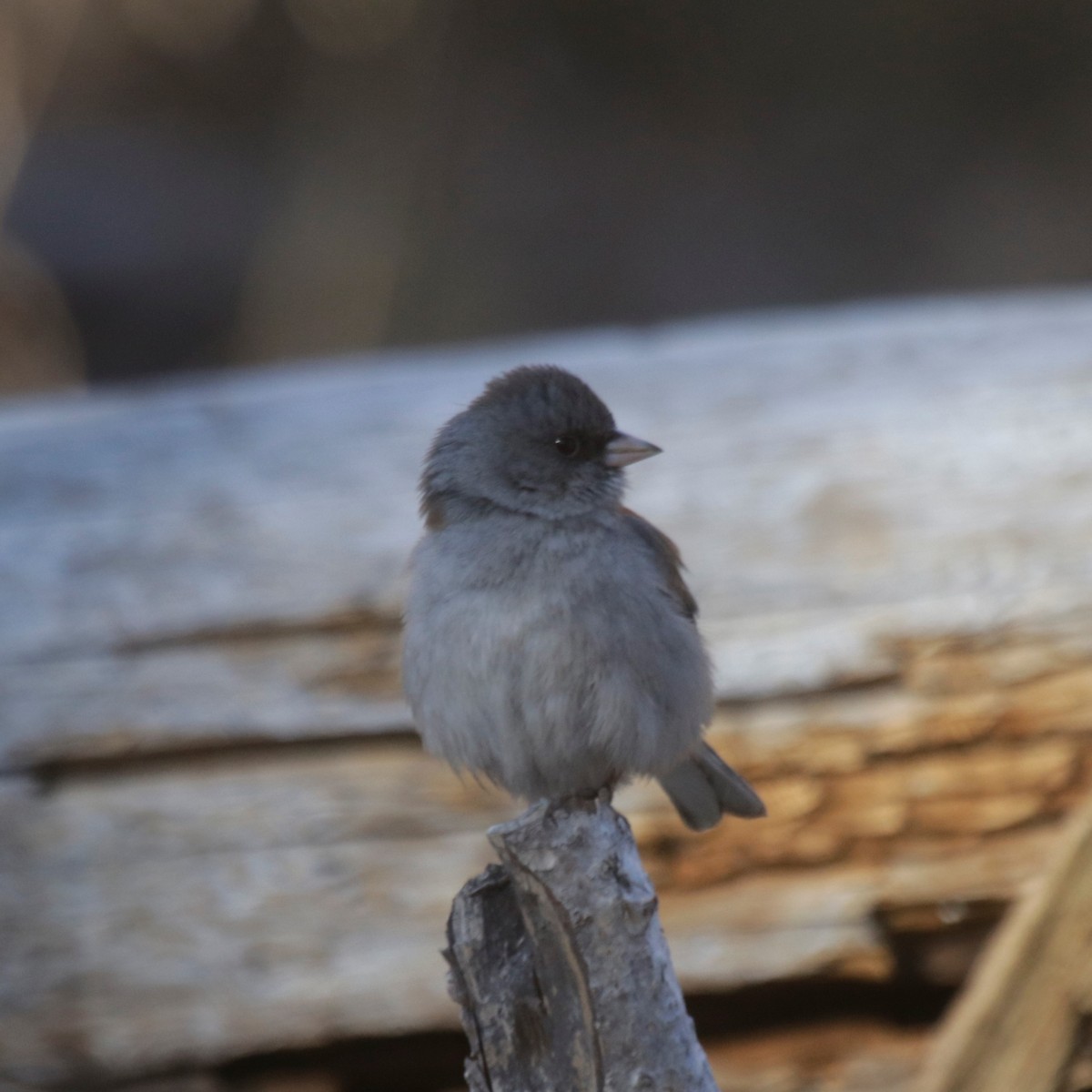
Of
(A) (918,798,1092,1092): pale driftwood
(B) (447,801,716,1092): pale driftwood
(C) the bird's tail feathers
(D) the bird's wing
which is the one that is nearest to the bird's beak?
(D) the bird's wing

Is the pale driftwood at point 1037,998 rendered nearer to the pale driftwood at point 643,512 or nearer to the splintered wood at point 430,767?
the splintered wood at point 430,767

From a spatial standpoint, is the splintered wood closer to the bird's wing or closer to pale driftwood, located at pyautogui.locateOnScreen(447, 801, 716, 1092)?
the bird's wing

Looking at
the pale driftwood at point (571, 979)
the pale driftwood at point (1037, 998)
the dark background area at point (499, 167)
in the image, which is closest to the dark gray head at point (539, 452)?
the pale driftwood at point (571, 979)

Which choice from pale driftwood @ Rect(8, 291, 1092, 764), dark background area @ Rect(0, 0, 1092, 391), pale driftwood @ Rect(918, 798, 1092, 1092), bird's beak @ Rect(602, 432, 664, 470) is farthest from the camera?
dark background area @ Rect(0, 0, 1092, 391)

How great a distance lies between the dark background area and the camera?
25.8 ft

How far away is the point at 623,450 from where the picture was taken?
2684 mm

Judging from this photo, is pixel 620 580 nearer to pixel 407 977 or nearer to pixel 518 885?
pixel 518 885

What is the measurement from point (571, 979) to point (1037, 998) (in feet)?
4.47

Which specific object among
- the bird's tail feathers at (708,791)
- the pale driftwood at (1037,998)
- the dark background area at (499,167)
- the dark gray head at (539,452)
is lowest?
the pale driftwood at (1037,998)

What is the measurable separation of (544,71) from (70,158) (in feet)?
9.72

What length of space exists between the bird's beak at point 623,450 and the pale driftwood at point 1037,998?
4.12 ft

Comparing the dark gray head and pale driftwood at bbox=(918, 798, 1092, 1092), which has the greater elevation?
the dark gray head

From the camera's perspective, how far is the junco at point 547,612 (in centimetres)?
245

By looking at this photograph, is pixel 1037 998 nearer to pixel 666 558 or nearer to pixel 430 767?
pixel 666 558
